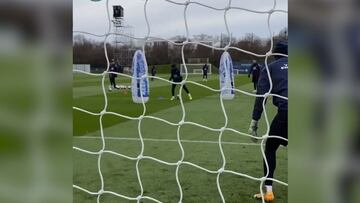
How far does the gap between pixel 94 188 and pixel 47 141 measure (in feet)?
5.57

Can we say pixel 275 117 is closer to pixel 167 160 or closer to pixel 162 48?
pixel 162 48

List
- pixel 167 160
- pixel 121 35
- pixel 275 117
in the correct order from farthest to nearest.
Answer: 1. pixel 167 160
2. pixel 275 117
3. pixel 121 35

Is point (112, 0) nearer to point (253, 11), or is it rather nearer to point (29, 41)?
point (253, 11)

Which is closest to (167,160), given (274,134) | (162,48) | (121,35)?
(274,134)

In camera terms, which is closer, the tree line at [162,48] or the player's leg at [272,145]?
the tree line at [162,48]

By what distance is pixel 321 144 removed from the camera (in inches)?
17.1

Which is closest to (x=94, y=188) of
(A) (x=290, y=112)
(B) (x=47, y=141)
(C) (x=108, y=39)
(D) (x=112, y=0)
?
(C) (x=108, y=39)

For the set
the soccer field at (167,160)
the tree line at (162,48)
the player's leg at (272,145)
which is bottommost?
the soccer field at (167,160)

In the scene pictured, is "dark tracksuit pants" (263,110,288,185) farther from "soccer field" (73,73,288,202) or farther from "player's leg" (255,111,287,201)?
"soccer field" (73,73,288,202)

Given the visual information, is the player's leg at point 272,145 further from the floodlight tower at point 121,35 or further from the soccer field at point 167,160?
the floodlight tower at point 121,35

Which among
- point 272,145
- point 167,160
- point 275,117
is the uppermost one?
point 275,117

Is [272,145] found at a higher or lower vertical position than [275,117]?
lower

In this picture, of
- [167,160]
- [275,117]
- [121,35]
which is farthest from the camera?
[167,160]

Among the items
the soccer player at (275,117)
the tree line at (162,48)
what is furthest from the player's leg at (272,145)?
the tree line at (162,48)
